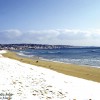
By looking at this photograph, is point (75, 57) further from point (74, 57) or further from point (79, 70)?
point (79, 70)

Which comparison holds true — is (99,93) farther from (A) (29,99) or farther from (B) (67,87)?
(A) (29,99)

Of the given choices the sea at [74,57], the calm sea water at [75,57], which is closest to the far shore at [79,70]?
the sea at [74,57]

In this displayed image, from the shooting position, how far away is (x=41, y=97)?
500 inches

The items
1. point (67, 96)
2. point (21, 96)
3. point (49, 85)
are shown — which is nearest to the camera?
point (21, 96)

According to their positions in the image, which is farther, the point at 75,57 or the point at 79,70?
the point at 75,57

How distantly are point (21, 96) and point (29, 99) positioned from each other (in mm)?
559

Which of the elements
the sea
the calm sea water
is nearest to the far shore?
the sea

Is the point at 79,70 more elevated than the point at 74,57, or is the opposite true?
the point at 79,70

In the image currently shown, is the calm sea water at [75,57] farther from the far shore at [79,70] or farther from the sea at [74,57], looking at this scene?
the far shore at [79,70]

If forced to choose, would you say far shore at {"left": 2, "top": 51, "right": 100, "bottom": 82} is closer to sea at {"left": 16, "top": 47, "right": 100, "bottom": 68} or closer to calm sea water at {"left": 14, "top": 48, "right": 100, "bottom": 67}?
sea at {"left": 16, "top": 47, "right": 100, "bottom": 68}

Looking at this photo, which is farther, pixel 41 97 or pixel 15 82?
pixel 15 82

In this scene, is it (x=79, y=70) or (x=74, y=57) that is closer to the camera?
(x=79, y=70)

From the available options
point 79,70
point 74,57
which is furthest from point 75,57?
point 79,70

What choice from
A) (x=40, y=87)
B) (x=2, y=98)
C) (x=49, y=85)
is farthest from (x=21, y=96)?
(x=49, y=85)
